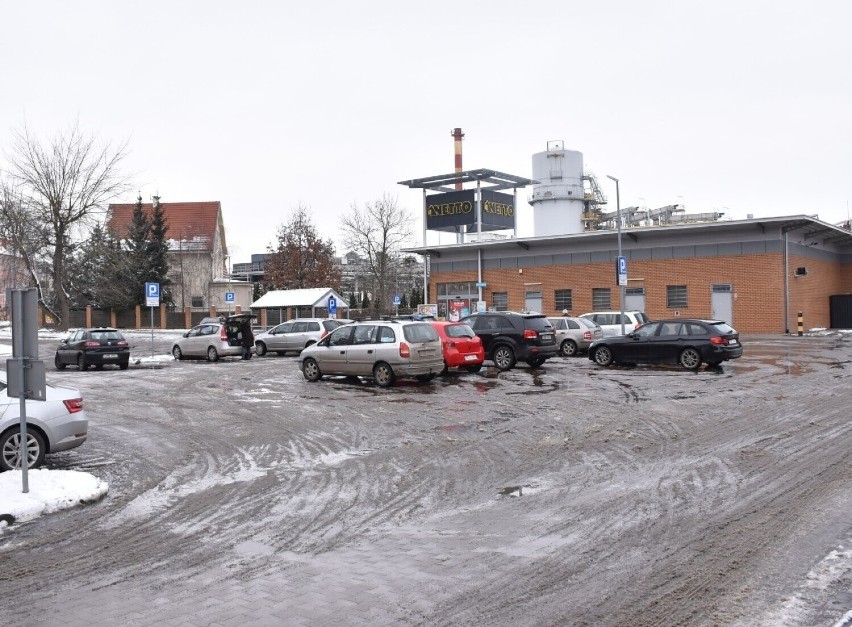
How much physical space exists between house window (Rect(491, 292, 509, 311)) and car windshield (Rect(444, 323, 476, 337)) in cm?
2888

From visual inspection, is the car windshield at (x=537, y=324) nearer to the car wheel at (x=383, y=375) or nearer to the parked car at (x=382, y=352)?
the parked car at (x=382, y=352)

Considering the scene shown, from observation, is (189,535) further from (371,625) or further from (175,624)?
(371,625)

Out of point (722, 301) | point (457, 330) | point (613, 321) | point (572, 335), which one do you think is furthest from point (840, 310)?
point (457, 330)

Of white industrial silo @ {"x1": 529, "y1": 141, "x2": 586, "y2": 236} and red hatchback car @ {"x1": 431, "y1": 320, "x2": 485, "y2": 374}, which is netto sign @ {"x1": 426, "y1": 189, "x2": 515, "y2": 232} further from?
red hatchback car @ {"x1": 431, "y1": 320, "x2": 485, "y2": 374}

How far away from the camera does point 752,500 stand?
24.4 ft

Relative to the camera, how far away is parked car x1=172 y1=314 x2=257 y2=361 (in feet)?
100

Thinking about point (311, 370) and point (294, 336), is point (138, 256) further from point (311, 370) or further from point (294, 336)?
point (311, 370)

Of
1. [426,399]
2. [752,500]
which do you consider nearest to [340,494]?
[752,500]

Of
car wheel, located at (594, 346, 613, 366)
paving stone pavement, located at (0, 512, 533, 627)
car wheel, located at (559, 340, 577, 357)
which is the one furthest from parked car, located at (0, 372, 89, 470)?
car wheel, located at (559, 340, 577, 357)

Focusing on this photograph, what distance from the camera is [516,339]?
2255cm

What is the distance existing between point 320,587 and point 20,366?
4604mm

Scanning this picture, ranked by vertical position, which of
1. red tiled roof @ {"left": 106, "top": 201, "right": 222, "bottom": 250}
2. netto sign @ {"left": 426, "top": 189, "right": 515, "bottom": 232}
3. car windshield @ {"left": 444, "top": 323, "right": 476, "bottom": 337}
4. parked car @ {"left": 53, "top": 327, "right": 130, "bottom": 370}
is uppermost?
red tiled roof @ {"left": 106, "top": 201, "right": 222, "bottom": 250}

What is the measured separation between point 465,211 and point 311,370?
1361 inches

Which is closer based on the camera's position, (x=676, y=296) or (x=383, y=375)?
(x=383, y=375)
